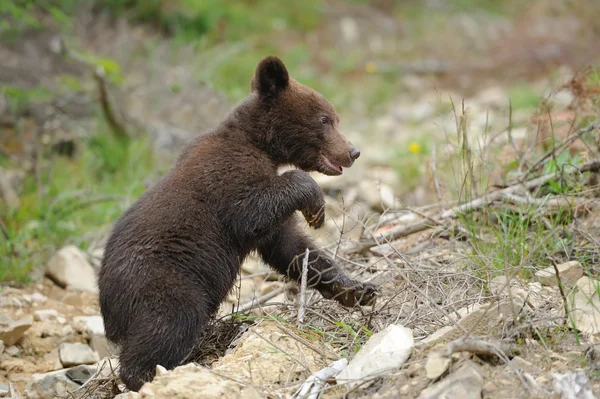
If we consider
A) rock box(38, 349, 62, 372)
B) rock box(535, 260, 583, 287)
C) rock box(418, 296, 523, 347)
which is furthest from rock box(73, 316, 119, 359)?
rock box(535, 260, 583, 287)

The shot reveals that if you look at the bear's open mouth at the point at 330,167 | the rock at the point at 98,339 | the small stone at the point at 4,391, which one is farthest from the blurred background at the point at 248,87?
the small stone at the point at 4,391

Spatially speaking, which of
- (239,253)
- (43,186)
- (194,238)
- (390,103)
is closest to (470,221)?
(239,253)

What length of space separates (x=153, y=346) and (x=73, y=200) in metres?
3.56

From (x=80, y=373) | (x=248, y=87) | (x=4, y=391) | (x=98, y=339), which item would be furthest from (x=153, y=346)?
(x=248, y=87)

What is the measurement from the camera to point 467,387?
9.68ft

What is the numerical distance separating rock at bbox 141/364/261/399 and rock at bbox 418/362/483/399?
2.39 ft

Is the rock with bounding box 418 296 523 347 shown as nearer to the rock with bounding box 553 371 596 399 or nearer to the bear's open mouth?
the rock with bounding box 553 371 596 399

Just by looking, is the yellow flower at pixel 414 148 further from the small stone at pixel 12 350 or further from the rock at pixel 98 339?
the small stone at pixel 12 350

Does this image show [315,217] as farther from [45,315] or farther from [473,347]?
[45,315]

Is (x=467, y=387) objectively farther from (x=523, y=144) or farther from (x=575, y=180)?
(x=523, y=144)

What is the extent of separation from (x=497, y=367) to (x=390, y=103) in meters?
9.96

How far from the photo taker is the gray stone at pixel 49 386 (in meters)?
4.25

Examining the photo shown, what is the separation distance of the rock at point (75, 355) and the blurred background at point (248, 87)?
1127mm

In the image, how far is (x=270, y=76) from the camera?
460 centimetres
